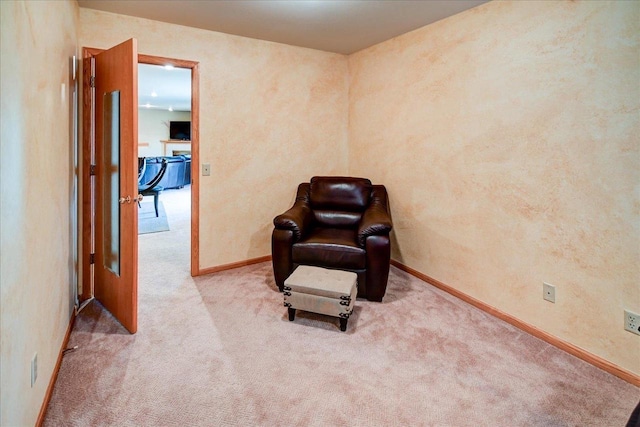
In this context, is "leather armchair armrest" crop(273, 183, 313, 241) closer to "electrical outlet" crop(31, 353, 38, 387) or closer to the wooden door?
the wooden door

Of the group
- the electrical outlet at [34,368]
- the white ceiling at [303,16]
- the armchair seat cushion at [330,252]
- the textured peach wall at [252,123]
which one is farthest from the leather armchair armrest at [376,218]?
the electrical outlet at [34,368]

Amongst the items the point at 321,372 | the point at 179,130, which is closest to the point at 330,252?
the point at 321,372

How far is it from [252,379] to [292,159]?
261 centimetres

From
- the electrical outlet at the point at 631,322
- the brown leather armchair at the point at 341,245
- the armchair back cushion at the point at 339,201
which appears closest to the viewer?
the electrical outlet at the point at 631,322

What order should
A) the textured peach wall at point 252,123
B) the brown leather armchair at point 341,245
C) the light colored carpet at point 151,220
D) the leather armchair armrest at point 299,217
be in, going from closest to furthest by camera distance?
1. the brown leather armchair at point 341,245
2. the leather armchair armrest at point 299,217
3. the textured peach wall at point 252,123
4. the light colored carpet at point 151,220

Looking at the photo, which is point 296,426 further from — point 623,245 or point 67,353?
point 623,245

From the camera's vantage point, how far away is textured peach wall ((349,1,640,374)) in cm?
208

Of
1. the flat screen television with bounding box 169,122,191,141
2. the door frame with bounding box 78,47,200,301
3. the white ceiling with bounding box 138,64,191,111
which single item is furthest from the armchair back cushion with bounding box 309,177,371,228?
the flat screen television with bounding box 169,122,191,141

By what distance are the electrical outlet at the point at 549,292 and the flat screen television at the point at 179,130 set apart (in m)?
12.5

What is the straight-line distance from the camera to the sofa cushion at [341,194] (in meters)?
3.80

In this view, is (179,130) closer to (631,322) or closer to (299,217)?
(299,217)

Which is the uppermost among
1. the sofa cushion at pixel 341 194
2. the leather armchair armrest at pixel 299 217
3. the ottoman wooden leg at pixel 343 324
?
the sofa cushion at pixel 341 194

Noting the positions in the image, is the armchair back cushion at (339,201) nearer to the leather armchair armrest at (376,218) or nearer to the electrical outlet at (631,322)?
the leather armchair armrest at (376,218)

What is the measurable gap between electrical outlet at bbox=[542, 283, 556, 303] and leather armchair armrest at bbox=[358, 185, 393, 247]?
3.71ft
